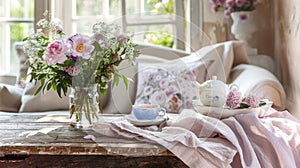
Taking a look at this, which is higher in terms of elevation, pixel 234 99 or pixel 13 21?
pixel 13 21

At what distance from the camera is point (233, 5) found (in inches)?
128

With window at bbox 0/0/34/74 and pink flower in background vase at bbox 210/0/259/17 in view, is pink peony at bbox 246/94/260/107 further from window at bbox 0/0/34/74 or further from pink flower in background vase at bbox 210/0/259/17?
window at bbox 0/0/34/74

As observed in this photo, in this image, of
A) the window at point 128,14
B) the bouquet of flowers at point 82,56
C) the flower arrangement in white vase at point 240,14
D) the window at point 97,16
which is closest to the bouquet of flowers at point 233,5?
the flower arrangement in white vase at point 240,14

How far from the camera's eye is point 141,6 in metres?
3.51

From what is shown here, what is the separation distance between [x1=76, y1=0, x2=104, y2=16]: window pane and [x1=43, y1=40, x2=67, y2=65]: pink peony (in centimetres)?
199

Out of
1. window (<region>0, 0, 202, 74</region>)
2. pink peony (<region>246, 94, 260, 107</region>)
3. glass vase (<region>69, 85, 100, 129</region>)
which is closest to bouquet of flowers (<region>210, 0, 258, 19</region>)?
window (<region>0, 0, 202, 74</region>)

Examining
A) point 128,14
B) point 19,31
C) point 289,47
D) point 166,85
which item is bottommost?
point 166,85

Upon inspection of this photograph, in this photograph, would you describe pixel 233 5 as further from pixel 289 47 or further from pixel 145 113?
pixel 145 113

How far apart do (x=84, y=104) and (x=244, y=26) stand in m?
1.91

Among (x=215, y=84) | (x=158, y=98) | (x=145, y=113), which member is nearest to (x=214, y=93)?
(x=215, y=84)

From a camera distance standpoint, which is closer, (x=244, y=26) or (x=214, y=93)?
(x=214, y=93)

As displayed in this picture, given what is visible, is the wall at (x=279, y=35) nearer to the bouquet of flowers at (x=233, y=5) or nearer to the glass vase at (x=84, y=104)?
the bouquet of flowers at (x=233, y=5)

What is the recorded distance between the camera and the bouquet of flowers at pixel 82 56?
1615mm

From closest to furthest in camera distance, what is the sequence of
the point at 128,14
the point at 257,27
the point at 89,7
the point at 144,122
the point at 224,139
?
the point at 224,139 < the point at 144,122 < the point at 257,27 < the point at 128,14 < the point at 89,7
